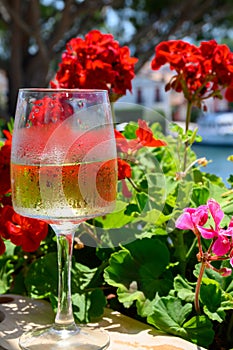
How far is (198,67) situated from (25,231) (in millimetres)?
331

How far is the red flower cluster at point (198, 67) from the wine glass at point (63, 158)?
25 cm

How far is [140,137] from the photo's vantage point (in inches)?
31.5

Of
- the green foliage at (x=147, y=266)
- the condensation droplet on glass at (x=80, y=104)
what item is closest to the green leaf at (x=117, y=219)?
the green foliage at (x=147, y=266)

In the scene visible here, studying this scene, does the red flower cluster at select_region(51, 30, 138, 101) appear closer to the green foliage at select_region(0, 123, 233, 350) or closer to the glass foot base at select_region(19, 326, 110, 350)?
the green foliage at select_region(0, 123, 233, 350)

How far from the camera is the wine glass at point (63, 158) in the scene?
0.58 meters

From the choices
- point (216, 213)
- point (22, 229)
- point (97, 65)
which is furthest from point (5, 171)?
point (216, 213)

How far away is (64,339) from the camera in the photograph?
66 centimetres

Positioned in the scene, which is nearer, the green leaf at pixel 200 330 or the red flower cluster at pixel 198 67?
the green leaf at pixel 200 330

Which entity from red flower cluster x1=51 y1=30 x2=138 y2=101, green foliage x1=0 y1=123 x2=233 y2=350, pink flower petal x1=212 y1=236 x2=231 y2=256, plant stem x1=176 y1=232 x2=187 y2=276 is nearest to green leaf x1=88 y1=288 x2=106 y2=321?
green foliage x1=0 y1=123 x2=233 y2=350

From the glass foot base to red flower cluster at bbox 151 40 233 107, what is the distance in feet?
1.22

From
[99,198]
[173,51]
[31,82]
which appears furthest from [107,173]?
[31,82]

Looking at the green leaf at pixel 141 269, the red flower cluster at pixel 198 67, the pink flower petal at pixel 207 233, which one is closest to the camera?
the pink flower petal at pixel 207 233

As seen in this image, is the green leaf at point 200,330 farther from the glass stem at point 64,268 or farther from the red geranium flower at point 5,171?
the red geranium flower at point 5,171

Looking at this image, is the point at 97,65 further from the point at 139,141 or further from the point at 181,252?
the point at 181,252
